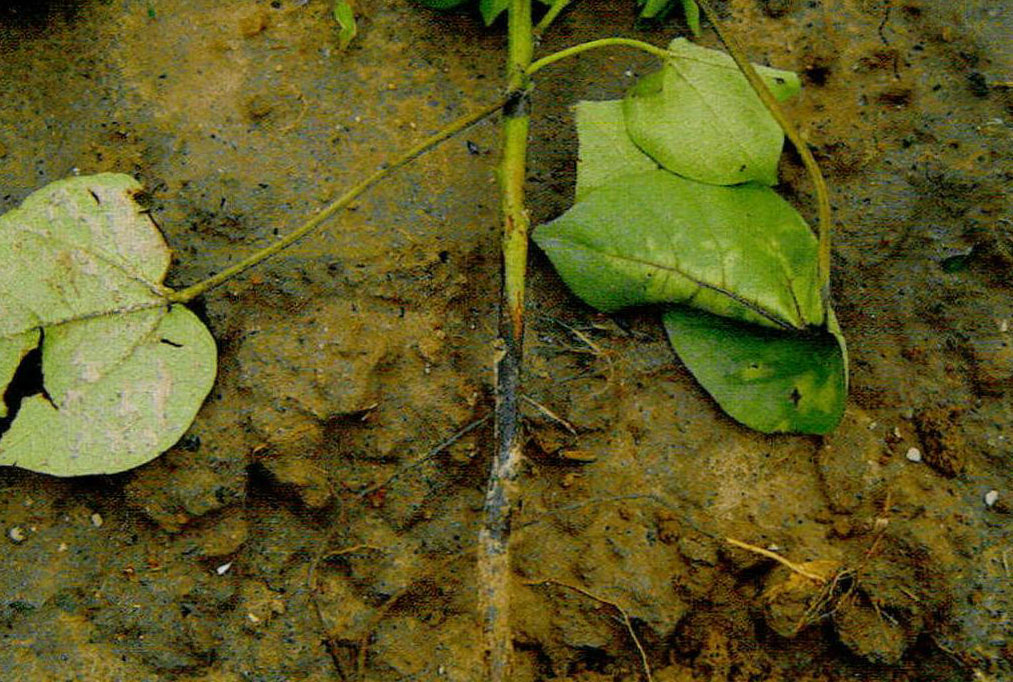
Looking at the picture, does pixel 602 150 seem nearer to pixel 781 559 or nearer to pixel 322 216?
pixel 322 216

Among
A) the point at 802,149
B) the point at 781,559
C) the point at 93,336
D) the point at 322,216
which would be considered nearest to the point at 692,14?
the point at 802,149

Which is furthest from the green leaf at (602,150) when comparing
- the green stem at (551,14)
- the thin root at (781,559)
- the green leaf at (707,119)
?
the thin root at (781,559)

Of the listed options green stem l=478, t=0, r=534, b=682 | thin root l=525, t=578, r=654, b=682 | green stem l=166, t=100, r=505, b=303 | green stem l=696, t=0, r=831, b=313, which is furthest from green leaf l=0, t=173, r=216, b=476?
green stem l=696, t=0, r=831, b=313

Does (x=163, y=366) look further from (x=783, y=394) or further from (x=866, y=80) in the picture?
(x=866, y=80)

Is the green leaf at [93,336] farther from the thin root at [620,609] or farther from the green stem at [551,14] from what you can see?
the green stem at [551,14]

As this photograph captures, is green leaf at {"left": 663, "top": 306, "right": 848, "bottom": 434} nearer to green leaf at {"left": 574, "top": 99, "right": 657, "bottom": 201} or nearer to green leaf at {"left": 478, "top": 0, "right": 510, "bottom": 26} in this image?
green leaf at {"left": 574, "top": 99, "right": 657, "bottom": 201}

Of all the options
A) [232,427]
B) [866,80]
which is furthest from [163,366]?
[866,80]
